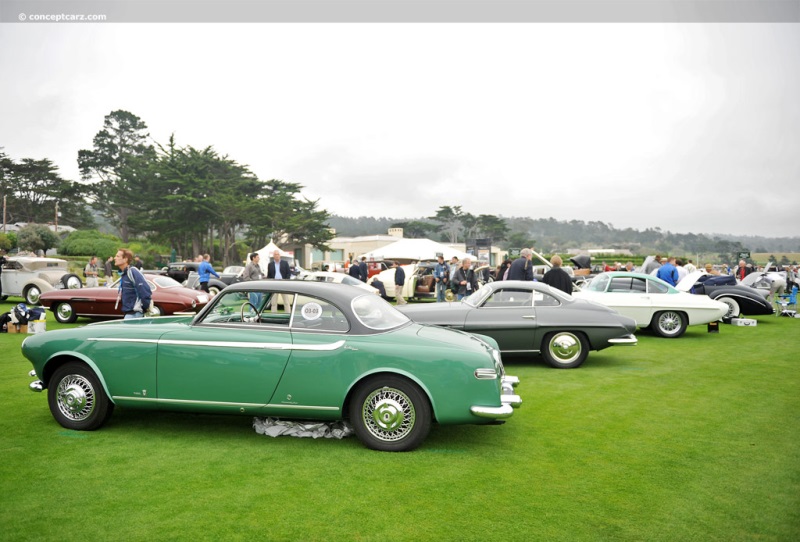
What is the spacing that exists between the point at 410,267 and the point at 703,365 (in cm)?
1469

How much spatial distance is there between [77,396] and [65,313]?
975cm

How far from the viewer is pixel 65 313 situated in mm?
13734

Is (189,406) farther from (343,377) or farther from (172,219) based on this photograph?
(172,219)

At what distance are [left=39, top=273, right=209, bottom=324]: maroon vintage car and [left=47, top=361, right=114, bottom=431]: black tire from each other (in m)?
8.03

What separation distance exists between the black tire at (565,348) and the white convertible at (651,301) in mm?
3595

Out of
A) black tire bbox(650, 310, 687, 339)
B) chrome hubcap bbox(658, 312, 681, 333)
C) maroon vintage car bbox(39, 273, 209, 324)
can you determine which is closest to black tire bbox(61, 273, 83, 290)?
maroon vintage car bbox(39, 273, 209, 324)

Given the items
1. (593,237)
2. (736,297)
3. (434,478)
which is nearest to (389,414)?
(434,478)

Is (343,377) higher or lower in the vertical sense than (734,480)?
higher

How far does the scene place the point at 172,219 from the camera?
5672 cm

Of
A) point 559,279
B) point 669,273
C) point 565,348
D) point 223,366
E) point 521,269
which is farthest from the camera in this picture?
point 669,273

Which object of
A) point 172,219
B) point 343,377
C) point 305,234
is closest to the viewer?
point 343,377

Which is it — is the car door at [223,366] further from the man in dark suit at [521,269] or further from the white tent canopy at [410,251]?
the white tent canopy at [410,251]

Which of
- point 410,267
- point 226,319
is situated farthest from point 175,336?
point 410,267

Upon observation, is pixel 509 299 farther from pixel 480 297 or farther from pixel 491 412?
pixel 491 412
